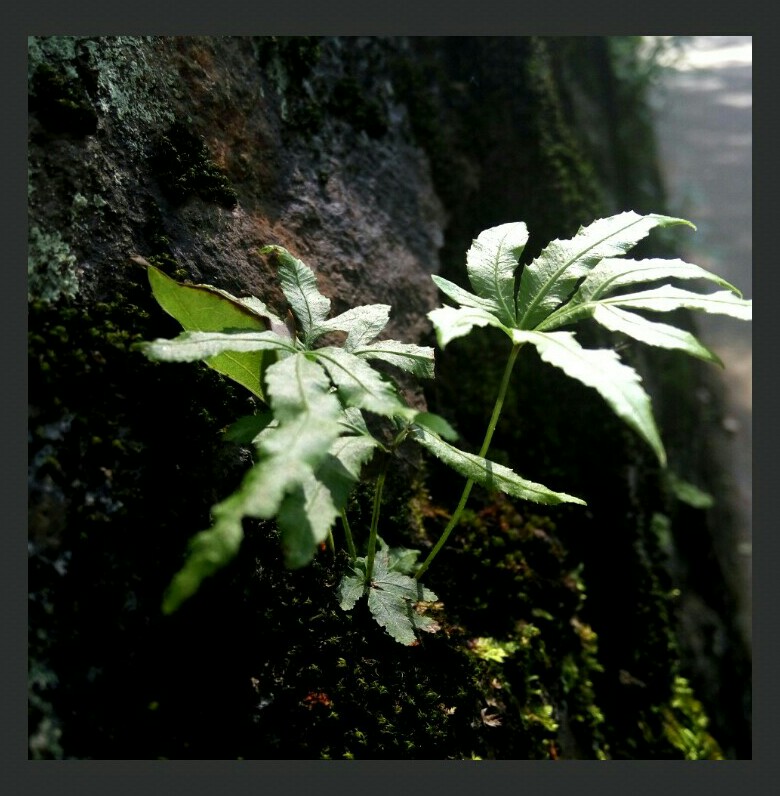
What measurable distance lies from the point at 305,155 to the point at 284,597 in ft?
6.00

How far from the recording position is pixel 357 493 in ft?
7.81

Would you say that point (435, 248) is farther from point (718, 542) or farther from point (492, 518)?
point (718, 542)

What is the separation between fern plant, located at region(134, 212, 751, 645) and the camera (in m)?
1.43

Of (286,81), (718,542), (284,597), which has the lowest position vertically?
(718,542)

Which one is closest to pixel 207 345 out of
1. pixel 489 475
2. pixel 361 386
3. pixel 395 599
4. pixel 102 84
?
pixel 361 386

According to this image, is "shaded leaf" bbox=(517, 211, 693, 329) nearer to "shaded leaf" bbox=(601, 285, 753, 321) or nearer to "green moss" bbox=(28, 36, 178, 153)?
"shaded leaf" bbox=(601, 285, 753, 321)

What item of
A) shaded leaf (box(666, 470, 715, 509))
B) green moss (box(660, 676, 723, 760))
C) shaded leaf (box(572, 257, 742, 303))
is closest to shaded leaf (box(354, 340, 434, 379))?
shaded leaf (box(572, 257, 742, 303))

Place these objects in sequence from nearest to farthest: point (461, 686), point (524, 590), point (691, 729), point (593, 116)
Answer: point (461, 686) → point (524, 590) → point (691, 729) → point (593, 116)

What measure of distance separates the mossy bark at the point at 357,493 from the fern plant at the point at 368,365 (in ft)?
0.80

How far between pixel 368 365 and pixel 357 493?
0.75 metres

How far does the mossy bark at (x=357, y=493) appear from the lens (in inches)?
73.6

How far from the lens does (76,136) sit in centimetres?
207

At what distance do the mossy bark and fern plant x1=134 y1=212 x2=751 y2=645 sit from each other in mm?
244

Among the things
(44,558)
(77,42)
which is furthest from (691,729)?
(77,42)
